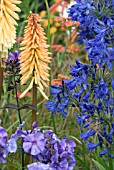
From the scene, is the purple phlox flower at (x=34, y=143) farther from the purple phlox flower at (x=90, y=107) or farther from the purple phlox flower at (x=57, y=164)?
the purple phlox flower at (x=90, y=107)

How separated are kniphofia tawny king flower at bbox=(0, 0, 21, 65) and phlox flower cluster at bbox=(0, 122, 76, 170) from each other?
60 cm

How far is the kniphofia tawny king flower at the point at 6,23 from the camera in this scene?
258cm

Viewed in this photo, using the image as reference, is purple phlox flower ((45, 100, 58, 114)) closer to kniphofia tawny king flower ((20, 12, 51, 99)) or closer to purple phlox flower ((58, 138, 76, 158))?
kniphofia tawny king flower ((20, 12, 51, 99))

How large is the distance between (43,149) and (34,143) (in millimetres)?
48

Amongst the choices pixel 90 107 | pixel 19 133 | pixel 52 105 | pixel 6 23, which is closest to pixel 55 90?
pixel 52 105

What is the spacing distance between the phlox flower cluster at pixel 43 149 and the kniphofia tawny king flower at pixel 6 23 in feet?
1.95

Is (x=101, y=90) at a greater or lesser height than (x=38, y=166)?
greater

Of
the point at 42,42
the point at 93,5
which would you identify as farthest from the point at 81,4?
the point at 42,42

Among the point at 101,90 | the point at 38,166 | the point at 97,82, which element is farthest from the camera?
the point at 97,82

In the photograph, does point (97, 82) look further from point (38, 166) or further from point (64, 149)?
point (38, 166)

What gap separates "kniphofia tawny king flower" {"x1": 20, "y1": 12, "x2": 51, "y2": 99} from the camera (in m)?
2.53

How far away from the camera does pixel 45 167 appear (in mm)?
2094

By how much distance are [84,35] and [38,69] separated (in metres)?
0.88

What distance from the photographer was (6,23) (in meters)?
2.62
